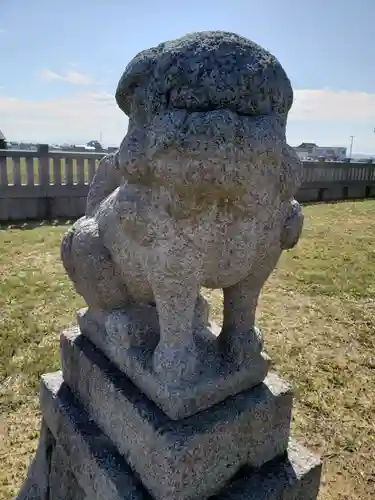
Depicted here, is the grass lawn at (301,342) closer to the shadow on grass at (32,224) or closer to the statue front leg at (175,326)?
the shadow on grass at (32,224)

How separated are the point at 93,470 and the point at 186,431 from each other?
376 millimetres

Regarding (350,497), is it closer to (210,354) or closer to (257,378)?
(257,378)

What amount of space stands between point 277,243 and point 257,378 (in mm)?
470

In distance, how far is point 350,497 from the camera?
1.79 m

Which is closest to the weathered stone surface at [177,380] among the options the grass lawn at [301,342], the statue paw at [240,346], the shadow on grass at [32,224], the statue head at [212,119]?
the statue paw at [240,346]

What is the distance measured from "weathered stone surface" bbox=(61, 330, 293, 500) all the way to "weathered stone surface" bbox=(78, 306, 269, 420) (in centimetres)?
3

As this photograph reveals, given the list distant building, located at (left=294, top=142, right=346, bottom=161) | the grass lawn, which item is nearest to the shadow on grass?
the grass lawn

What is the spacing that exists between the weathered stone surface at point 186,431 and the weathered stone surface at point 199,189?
0.11 m

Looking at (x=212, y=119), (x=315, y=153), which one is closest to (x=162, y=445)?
(x=212, y=119)

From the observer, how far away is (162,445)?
112 cm

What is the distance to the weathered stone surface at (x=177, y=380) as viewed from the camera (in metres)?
1.19

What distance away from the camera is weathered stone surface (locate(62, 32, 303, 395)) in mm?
911

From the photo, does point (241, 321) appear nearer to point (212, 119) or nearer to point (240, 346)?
point (240, 346)

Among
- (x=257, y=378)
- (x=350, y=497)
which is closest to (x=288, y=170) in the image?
(x=257, y=378)
